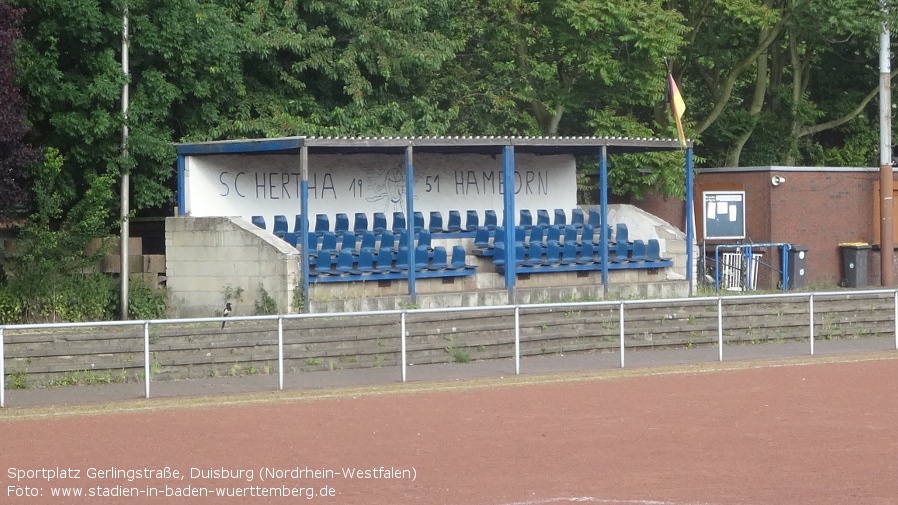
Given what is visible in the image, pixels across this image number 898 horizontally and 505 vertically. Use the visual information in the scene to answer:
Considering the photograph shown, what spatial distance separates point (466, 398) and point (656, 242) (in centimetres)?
1251

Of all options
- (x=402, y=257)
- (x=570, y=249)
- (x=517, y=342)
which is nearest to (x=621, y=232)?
(x=570, y=249)

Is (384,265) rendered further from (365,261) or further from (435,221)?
(435,221)

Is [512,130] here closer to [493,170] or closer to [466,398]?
[493,170]

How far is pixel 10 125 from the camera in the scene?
2038 centimetres

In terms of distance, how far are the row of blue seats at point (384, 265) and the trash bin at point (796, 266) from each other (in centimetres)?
890

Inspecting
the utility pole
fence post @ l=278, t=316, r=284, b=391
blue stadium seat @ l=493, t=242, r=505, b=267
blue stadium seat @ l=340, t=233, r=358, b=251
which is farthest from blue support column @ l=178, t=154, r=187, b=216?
fence post @ l=278, t=316, r=284, b=391

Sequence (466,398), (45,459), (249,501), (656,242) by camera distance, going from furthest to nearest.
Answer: (656,242), (466,398), (45,459), (249,501)

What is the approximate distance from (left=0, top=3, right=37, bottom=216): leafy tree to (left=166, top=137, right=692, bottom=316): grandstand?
8.93ft

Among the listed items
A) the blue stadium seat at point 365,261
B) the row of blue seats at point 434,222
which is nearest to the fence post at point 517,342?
the blue stadium seat at point 365,261

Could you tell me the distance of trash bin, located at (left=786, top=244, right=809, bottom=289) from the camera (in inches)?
1155

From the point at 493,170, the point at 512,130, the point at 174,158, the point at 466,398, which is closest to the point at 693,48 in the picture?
the point at 512,130

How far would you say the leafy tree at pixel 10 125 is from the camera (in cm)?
2019

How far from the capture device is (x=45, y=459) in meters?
10.5

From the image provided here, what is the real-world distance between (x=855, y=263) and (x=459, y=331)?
51.8 feet
